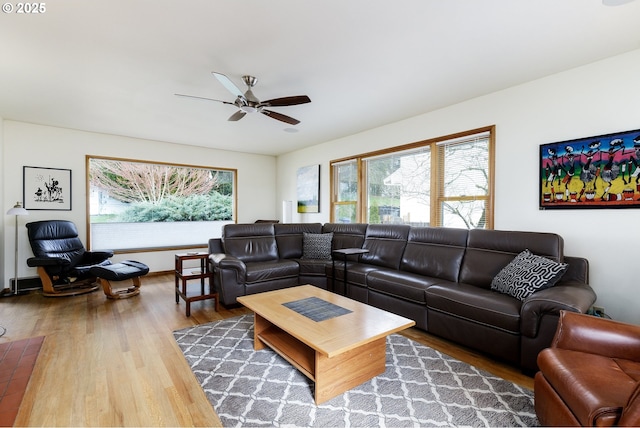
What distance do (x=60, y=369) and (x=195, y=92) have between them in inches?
109

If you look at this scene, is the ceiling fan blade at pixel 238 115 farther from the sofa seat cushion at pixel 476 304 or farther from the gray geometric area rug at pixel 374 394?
the sofa seat cushion at pixel 476 304

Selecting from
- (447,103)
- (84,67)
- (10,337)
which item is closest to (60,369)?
(10,337)

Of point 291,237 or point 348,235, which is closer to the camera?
point 348,235

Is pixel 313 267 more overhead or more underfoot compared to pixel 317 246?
more underfoot

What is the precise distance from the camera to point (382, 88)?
321cm

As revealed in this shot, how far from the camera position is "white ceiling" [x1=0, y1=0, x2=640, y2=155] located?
77.0 inches

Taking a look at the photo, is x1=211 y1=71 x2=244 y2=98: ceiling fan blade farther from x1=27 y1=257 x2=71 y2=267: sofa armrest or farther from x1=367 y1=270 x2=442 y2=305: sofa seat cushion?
x1=27 y1=257 x2=71 y2=267: sofa armrest

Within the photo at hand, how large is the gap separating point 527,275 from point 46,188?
6362mm

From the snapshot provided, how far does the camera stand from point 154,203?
5.64 m

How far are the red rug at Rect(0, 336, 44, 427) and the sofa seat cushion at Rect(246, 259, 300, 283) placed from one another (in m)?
1.96

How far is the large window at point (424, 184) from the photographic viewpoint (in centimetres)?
359

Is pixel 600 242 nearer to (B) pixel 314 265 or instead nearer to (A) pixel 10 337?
(B) pixel 314 265

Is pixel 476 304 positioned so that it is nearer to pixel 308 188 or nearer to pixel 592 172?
pixel 592 172

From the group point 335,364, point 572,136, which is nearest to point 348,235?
point 335,364
